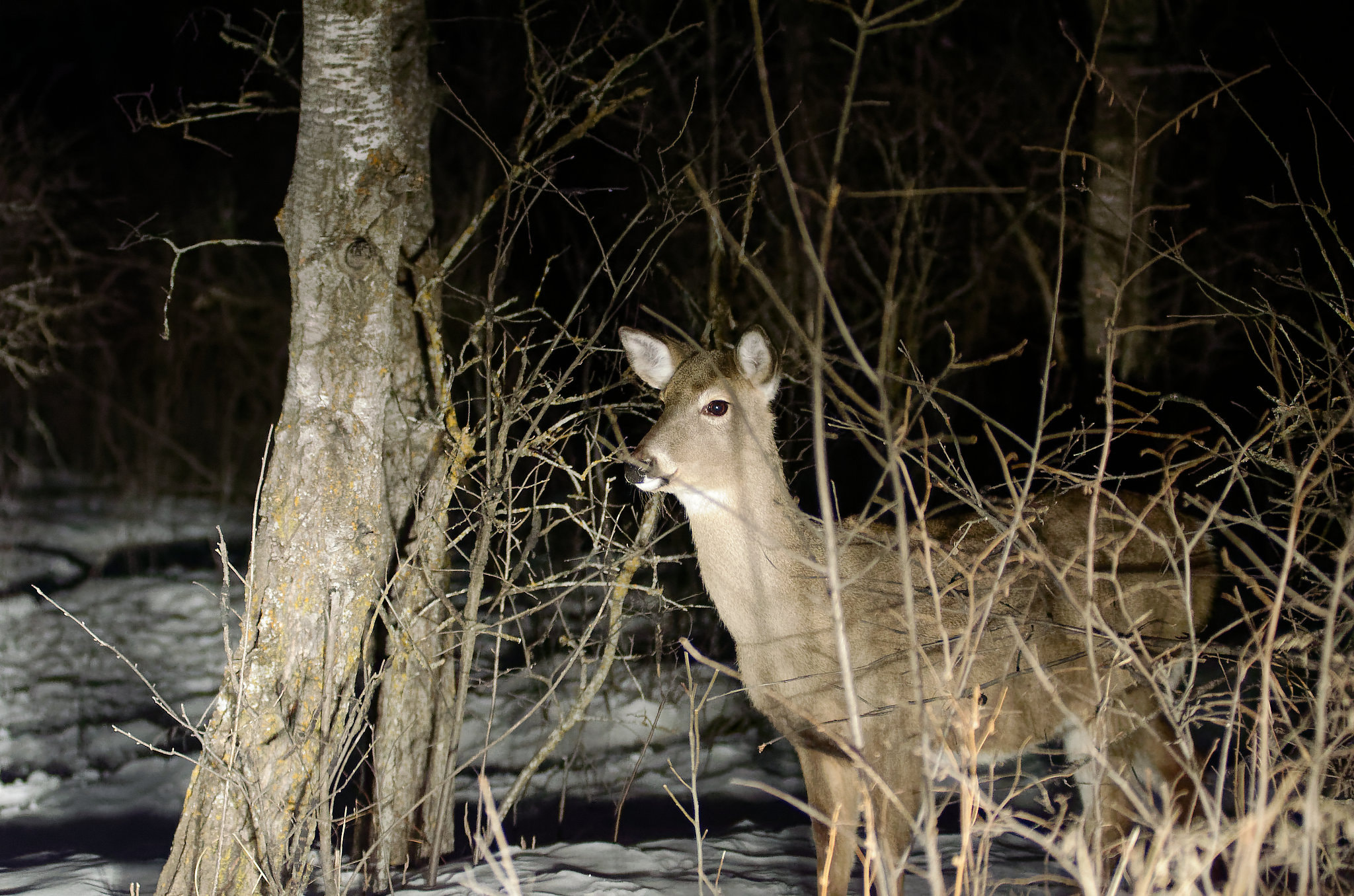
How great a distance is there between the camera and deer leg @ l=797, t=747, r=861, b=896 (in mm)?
4035

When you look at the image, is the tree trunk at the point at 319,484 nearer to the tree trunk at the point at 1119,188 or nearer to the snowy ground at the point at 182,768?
the snowy ground at the point at 182,768

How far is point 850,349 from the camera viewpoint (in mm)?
3029

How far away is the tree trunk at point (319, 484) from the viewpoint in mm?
3814

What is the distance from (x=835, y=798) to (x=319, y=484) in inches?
96.3

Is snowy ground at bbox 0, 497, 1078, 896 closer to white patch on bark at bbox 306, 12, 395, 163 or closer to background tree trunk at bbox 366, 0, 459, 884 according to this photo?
background tree trunk at bbox 366, 0, 459, 884

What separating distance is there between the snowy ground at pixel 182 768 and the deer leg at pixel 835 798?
1.38 ft

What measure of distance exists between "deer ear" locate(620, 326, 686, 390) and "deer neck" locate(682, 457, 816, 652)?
2.33 ft

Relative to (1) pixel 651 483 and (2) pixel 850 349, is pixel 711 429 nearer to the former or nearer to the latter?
(1) pixel 651 483

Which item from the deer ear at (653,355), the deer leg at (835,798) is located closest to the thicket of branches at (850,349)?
the deer ear at (653,355)

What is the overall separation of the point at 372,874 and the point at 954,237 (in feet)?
33.0

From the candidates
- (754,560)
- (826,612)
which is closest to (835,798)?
(826,612)

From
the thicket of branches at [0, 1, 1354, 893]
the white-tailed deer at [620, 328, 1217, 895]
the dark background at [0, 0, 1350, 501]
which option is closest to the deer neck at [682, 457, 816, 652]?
the white-tailed deer at [620, 328, 1217, 895]

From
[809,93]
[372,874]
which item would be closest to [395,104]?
[372,874]

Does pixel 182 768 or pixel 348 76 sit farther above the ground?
pixel 348 76
